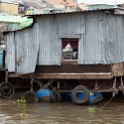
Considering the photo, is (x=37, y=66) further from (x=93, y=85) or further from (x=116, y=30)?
(x=116, y=30)

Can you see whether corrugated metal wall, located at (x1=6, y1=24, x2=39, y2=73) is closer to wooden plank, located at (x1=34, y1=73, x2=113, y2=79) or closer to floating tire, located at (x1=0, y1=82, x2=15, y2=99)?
wooden plank, located at (x1=34, y1=73, x2=113, y2=79)

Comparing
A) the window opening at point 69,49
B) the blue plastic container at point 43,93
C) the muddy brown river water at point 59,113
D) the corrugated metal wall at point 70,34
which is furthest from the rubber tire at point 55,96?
the window opening at point 69,49

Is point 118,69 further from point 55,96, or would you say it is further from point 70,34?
point 55,96

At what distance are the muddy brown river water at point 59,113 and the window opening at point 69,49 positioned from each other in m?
2.05

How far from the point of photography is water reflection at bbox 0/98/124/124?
35.9 ft

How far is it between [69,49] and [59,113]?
10.8 ft

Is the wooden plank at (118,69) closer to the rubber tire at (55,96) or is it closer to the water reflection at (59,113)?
the water reflection at (59,113)

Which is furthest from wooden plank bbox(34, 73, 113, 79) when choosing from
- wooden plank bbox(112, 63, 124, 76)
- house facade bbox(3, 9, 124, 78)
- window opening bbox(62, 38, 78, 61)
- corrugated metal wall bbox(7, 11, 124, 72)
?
window opening bbox(62, 38, 78, 61)

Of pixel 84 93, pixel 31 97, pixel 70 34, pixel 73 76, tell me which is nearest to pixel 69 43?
pixel 70 34

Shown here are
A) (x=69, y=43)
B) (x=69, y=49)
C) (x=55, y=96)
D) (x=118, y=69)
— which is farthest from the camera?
(x=55, y=96)

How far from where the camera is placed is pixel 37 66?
14.8m

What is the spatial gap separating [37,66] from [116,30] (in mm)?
3901

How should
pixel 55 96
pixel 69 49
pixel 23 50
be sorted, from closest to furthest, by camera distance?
pixel 69 49 → pixel 55 96 → pixel 23 50

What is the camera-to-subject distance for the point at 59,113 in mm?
12297
